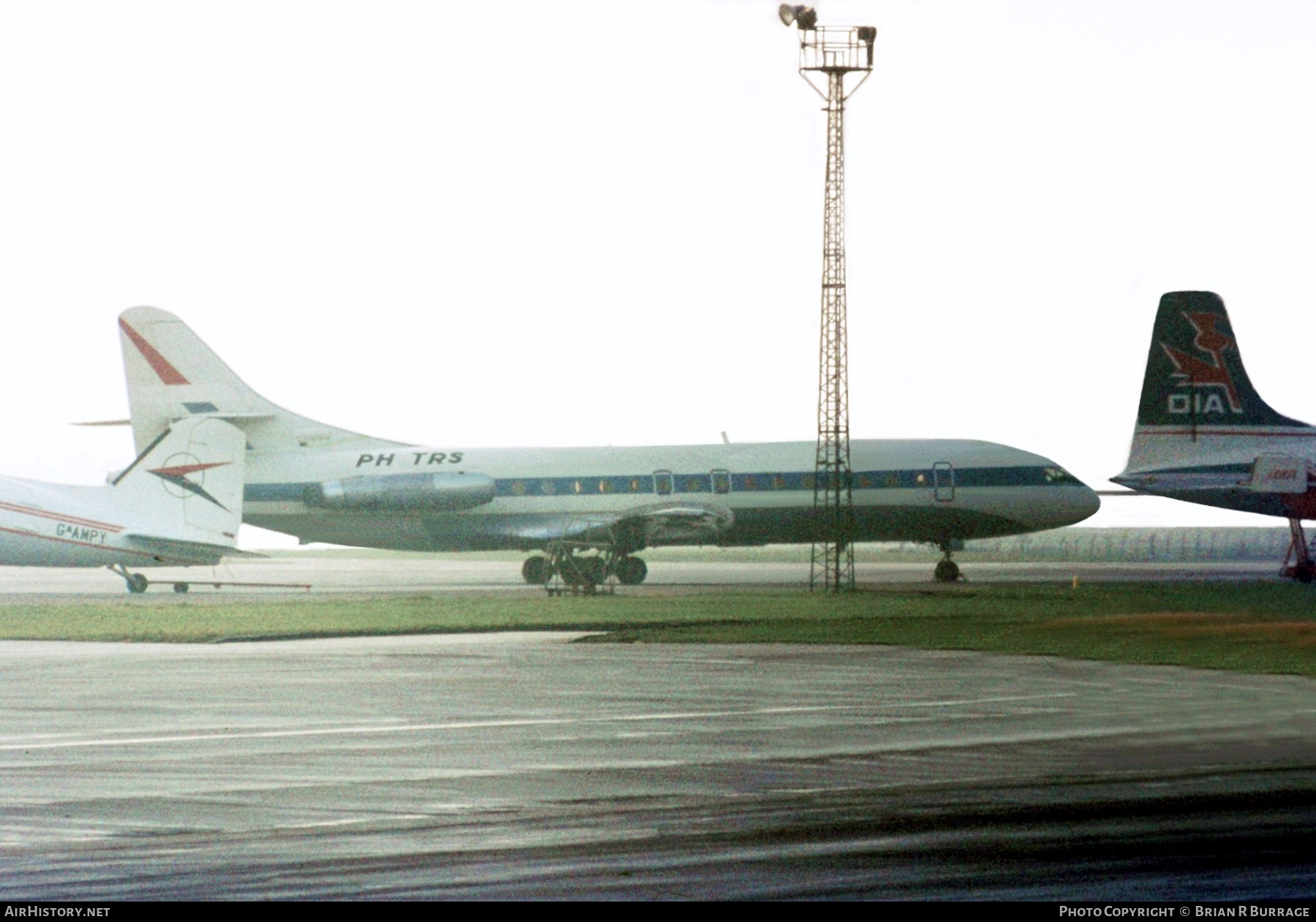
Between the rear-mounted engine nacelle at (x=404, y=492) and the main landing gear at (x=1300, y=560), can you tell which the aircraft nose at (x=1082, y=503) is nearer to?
the main landing gear at (x=1300, y=560)

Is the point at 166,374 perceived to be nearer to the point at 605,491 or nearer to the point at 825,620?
the point at 605,491

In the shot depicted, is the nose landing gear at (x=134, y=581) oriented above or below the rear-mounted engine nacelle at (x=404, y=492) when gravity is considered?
below

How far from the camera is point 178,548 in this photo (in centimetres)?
4344

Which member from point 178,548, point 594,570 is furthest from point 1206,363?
point 178,548

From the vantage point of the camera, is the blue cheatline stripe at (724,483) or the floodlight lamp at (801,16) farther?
the blue cheatline stripe at (724,483)

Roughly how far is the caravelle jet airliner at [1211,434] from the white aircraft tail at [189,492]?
27.8 m

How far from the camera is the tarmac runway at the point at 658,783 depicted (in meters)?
9.49

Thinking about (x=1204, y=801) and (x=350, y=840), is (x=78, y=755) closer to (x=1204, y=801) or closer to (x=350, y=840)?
(x=350, y=840)

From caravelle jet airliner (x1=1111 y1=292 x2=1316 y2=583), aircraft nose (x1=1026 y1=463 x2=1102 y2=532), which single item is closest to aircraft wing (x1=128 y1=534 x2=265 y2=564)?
aircraft nose (x1=1026 y1=463 x2=1102 y2=532)

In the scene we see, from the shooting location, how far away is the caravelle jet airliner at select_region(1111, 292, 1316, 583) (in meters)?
52.4

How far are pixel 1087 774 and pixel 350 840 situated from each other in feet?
20.0

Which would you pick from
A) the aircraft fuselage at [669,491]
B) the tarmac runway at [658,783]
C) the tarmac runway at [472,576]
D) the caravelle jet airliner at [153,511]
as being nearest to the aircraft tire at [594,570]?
the tarmac runway at [472,576]

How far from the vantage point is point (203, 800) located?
12469 millimetres

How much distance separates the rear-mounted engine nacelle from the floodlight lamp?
18.3 m
